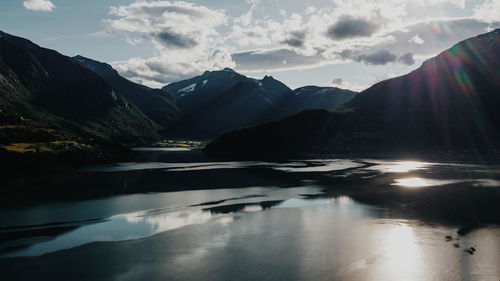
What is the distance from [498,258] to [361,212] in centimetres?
2761

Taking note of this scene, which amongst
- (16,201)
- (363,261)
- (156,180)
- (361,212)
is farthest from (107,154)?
(363,261)

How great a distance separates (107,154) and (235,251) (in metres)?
162

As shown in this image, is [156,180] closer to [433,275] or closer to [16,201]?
[16,201]

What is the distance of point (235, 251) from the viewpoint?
150 feet

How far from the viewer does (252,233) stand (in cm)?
5450

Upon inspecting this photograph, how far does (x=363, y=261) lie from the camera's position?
140 ft

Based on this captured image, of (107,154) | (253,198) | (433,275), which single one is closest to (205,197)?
(253,198)

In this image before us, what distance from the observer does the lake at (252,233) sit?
39.5 meters

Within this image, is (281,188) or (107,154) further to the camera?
(107,154)

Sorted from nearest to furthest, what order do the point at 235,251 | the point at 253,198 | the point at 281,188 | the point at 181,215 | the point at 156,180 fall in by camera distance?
1. the point at 235,251
2. the point at 181,215
3. the point at 253,198
4. the point at 281,188
5. the point at 156,180

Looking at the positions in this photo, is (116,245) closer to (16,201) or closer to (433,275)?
(433,275)

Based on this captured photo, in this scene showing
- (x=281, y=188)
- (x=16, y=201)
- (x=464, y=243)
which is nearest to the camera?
(x=464, y=243)

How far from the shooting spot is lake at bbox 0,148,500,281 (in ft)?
130

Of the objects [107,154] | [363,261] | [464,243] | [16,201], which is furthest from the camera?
[107,154]
